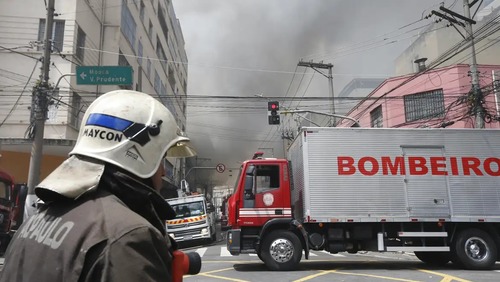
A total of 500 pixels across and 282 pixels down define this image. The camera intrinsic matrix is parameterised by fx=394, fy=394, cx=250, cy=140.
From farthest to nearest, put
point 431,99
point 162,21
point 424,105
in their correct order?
point 162,21 < point 424,105 < point 431,99

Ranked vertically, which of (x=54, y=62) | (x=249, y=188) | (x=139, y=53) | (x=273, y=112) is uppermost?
(x=139, y=53)

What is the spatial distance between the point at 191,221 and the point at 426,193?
13.1m

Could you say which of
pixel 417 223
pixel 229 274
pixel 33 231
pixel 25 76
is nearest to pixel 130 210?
pixel 33 231

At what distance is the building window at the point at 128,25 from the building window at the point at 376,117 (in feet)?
56.4

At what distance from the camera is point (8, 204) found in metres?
14.4

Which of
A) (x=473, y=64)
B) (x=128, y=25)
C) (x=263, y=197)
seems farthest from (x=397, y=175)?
(x=128, y=25)

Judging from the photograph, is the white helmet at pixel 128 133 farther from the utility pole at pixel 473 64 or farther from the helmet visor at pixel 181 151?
the utility pole at pixel 473 64

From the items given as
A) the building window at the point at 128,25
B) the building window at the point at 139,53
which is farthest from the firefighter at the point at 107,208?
the building window at the point at 139,53

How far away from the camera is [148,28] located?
1233 inches

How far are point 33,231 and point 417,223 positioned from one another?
35.2ft

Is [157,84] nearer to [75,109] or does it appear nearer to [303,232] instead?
[75,109]

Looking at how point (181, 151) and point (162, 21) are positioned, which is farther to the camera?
point (162, 21)

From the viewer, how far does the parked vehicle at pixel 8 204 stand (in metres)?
14.1

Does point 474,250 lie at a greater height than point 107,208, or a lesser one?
lesser
